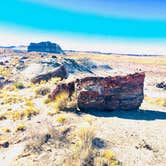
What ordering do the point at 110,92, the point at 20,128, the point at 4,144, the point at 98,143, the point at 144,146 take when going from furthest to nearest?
1. the point at 110,92
2. the point at 20,128
3. the point at 4,144
4. the point at 98,143
5. the point at 144,146

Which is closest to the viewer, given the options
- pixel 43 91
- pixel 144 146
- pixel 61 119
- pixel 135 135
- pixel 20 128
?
pixel 144 146

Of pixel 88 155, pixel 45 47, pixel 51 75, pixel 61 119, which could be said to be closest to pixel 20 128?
pixel 61 119

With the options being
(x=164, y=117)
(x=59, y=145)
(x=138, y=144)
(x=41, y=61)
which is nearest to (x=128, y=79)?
(x=164, y=117)

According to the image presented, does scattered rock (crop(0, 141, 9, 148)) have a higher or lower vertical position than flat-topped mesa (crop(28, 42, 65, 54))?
lower

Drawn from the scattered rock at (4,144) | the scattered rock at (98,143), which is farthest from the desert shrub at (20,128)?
the scattered rock at (98,143)

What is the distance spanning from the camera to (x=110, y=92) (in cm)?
1747

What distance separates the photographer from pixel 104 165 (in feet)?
35.1

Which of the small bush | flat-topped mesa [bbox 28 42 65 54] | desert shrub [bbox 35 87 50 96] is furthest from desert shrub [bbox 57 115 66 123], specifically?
flat-topped mesa [bbox 28 42 65 54]

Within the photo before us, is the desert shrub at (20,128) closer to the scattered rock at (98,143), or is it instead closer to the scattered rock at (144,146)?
the scattered rock at (98,143)

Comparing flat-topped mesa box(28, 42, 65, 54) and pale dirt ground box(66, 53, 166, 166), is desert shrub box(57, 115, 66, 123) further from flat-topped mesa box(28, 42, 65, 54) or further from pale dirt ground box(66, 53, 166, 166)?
flat-topped mesa box(28, 42, 65, 54)

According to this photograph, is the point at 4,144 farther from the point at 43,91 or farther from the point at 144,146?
the point at 43,91

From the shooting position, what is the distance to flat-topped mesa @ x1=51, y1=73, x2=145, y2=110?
1711 cm

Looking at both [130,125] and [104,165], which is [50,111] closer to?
[130,125]

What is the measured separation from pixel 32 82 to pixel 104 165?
21546mm
